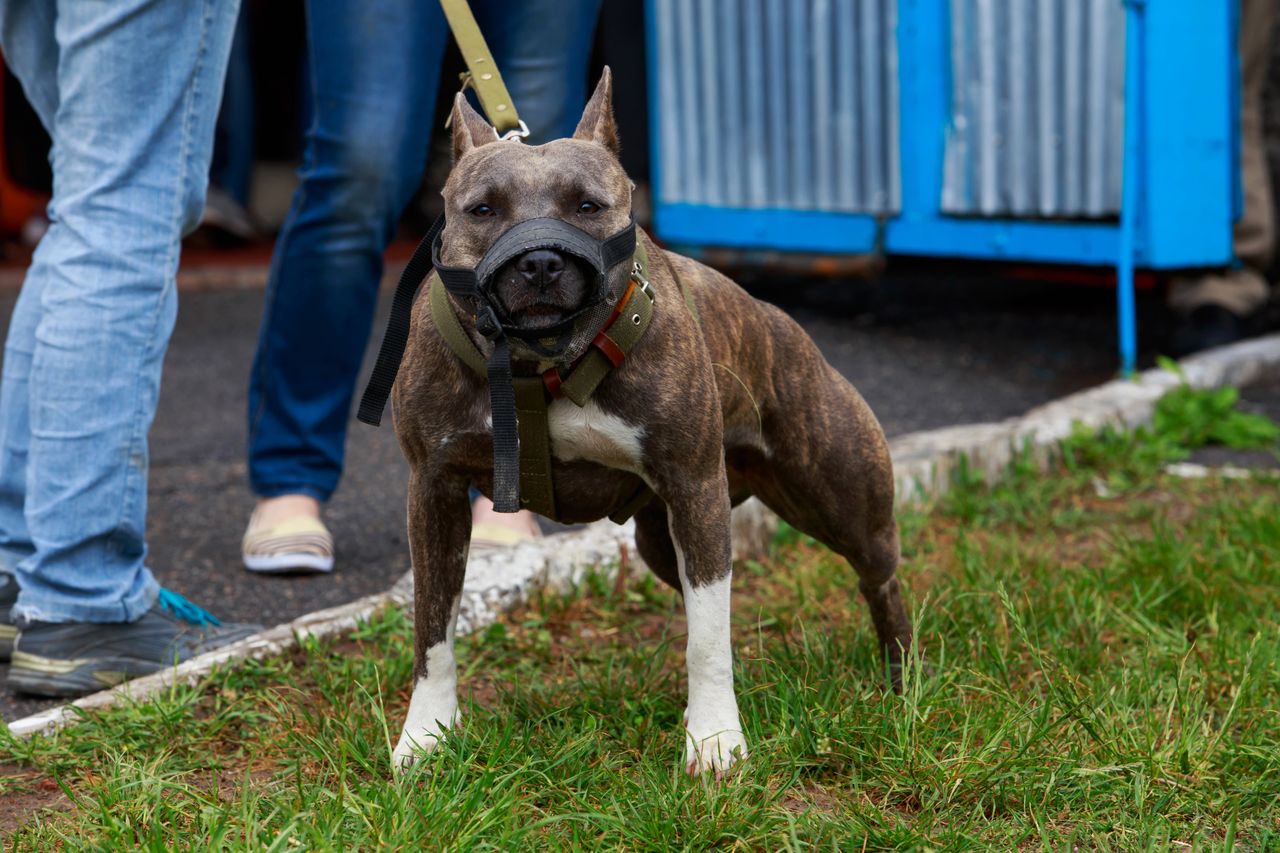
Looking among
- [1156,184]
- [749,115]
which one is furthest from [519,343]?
[749,115]

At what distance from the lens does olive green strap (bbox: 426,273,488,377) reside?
2.22 m

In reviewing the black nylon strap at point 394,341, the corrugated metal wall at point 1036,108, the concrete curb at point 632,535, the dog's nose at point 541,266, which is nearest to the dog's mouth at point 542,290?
the dog's nose at point 541,266

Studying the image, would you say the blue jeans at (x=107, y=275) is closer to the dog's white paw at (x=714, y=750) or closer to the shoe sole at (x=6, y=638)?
the shoe sole at (x=6, y=638)

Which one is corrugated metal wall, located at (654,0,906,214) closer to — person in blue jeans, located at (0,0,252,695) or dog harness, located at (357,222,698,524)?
person in blue jeans, located at (0,0,252,695)

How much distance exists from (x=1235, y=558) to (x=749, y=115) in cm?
393

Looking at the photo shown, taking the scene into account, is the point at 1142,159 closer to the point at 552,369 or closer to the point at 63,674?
the point at 552,369

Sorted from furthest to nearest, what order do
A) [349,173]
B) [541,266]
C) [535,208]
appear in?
[349,173]
[535,208]
[541,266]

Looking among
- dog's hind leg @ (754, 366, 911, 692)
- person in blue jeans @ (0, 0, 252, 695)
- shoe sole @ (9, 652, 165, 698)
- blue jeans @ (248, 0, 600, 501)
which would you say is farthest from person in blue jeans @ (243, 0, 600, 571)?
dog's hind leg @ (754, 366, 911, 692)

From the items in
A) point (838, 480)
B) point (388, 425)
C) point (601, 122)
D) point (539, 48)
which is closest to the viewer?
point (601, 122)

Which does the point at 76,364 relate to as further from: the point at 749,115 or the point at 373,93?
the point at 749,115

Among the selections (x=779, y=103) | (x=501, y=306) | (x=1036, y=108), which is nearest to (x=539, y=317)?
(x=501, y=306)

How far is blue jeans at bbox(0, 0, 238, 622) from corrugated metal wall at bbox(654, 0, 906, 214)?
3.95 metres

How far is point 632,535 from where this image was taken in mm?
3650

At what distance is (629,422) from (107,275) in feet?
4.00
